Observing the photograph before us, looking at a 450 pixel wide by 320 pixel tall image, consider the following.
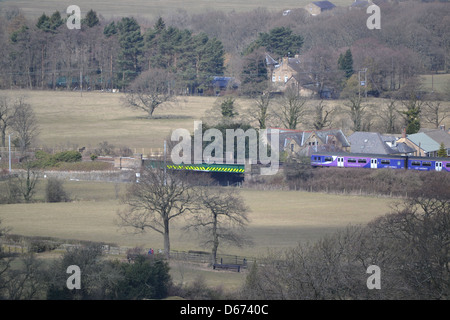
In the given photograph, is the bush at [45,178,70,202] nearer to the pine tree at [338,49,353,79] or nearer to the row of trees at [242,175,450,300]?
the row of trees at [242,175,450,300]

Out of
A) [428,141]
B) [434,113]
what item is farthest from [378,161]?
[434,113]

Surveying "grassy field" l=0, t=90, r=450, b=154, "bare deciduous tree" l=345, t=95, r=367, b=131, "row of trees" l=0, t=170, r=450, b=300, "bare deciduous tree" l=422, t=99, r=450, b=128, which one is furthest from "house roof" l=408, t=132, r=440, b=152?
"row of trees" l=0, t=170, r=450, b=300

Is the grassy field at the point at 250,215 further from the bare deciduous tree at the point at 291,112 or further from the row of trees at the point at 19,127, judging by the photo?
the bare deciduous tree at the point at 291,112

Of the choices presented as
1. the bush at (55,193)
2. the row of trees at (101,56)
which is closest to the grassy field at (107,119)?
the row of trees at (101,56)

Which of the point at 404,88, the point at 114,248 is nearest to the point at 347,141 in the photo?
the point at 404,88

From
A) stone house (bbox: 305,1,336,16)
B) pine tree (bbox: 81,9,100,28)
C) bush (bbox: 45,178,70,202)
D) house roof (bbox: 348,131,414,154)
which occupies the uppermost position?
stone house (bbox: 305,1,336,16)
